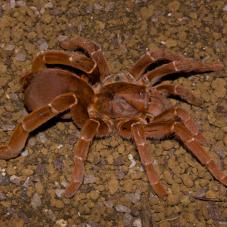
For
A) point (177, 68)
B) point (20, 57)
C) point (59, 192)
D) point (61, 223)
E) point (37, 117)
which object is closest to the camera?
point (37, 117)

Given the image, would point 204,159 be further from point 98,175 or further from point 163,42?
point 163,42

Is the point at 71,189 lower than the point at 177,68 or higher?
lower

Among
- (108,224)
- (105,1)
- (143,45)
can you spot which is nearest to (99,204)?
(108,224)

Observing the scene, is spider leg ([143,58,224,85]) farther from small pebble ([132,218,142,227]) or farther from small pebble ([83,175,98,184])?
small pebble ([132,218,142,227])

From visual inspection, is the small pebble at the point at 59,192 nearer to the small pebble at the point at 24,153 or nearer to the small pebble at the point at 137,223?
the small pebble at the point at 24,153

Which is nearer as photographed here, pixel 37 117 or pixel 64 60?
pixel 37 117

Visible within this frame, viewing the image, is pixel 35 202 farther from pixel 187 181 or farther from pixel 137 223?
pixel 187 181

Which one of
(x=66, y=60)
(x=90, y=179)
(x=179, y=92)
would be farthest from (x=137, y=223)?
(x=66, y=60)
